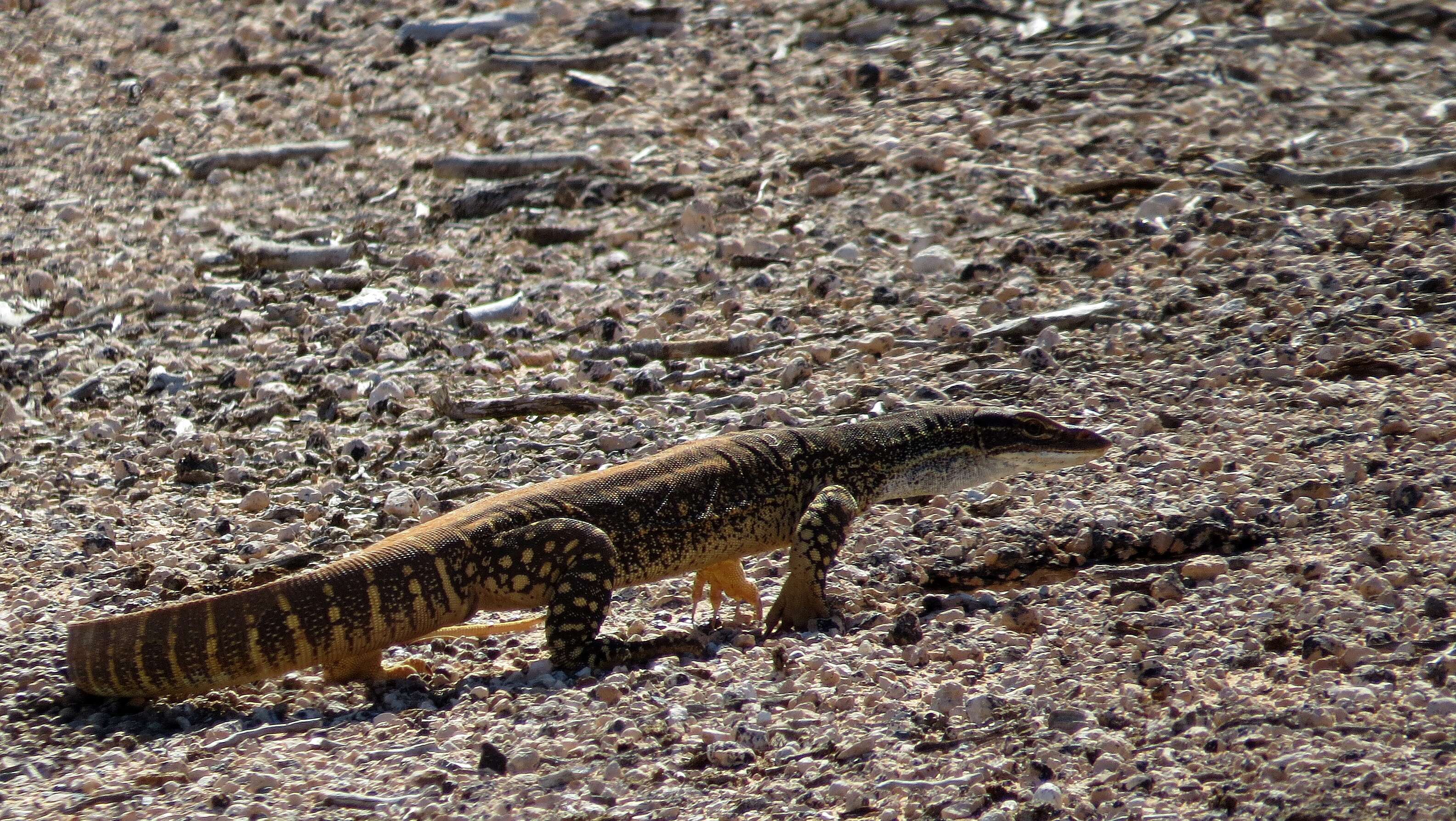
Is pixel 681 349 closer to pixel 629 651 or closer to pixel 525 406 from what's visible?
pixel 525 406

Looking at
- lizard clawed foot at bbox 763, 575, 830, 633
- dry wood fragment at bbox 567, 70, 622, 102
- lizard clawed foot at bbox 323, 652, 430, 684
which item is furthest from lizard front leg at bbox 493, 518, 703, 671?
dry wood fragment at bbox 567, 70, 622, 102

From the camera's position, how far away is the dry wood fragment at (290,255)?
10156 millimetres

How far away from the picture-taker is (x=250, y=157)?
37.5ft

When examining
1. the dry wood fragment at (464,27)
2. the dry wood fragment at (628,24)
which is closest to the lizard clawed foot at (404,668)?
the dry wood fragment at (628,24)

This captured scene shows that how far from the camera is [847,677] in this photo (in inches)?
232

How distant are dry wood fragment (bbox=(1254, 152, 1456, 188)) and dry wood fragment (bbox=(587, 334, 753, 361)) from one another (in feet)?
11.8

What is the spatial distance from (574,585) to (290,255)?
15.6 feet

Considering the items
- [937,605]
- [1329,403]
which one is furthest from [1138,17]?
[937,605]

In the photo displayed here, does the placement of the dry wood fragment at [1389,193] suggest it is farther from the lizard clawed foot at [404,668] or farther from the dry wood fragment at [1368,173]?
the lizard clawed foot at [404,668]

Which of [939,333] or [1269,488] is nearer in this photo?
[1269,488]

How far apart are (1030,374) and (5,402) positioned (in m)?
5.66

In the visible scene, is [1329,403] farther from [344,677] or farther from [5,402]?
[5,402]

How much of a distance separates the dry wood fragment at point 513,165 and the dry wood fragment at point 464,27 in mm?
2264

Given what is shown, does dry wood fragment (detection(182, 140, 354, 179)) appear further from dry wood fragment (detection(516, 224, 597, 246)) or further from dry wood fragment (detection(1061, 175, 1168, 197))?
dry wood fragment (detection(1061, 175, 1168, 197))
